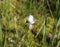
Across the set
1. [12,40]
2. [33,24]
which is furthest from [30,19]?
[12,40]

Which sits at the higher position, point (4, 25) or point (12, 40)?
point (4, 25)

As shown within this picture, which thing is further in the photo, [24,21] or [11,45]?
[24,21]

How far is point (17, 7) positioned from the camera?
2.04m

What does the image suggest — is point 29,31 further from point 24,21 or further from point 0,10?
point 0,10

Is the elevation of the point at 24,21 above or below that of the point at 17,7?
below

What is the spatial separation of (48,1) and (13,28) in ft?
1.61

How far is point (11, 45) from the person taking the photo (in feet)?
5.82

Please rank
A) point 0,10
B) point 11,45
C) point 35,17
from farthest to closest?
point 35,17 → point 0,10 → point 11,45

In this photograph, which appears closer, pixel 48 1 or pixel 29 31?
pixel 29 31

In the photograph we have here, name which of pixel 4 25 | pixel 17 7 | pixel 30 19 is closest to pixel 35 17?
pixel 30 19

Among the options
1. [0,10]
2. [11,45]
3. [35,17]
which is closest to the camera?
[11,45]

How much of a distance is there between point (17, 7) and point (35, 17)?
0.66ft

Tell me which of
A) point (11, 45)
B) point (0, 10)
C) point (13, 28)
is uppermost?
point (0, 10)

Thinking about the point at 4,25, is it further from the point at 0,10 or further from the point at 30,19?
the point at 30,19
